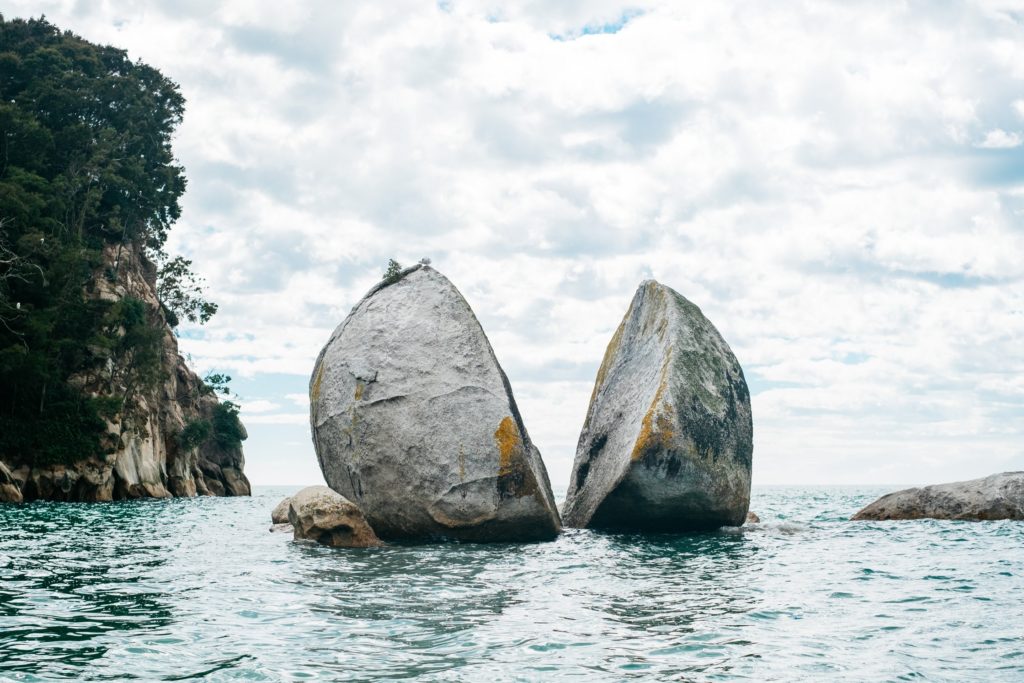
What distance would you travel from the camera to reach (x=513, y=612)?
8.24m

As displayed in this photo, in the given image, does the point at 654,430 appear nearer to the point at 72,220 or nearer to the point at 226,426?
the point at 72,220

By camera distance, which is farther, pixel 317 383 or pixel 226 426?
pixel 226 426

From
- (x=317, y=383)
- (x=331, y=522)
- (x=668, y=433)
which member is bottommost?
(x=331, y=522)

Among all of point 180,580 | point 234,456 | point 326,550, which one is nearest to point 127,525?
point 326,550

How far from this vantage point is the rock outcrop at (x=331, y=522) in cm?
1416

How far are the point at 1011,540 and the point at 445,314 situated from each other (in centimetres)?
1074

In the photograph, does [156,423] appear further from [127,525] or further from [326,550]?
[326,550]

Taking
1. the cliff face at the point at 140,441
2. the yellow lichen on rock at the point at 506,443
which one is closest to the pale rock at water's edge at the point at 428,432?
the yellow lichen on rock at the point at 506,443

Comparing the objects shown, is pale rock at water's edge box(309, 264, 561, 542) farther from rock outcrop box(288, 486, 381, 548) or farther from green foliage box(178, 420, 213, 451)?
green foliage box(178, 420, 213, 451)

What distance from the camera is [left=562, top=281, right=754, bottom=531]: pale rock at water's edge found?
50.4 ft

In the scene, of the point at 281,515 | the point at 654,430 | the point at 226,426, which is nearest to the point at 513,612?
the point at 654,430

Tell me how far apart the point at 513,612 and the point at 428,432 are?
6.71m

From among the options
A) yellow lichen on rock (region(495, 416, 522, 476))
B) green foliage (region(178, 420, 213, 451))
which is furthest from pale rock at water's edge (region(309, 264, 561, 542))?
green foliage (region(178, 420, 213, 451))

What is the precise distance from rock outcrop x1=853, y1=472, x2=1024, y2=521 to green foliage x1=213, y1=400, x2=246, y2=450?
159 ft
